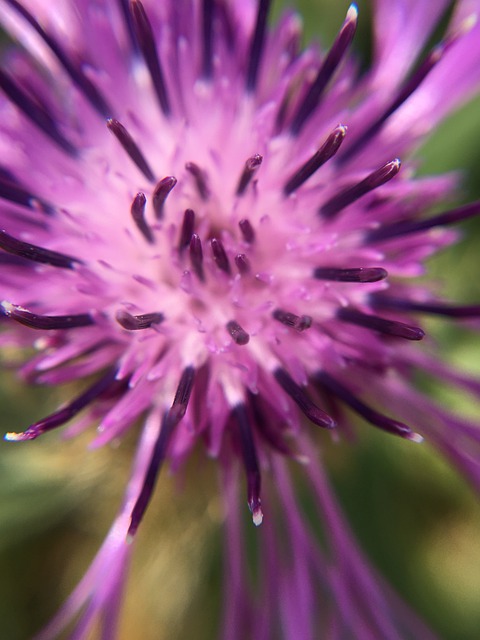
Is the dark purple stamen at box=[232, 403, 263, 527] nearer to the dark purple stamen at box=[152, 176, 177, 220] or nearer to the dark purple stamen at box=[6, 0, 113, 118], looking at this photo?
the dark purple stamen at box=[152, 176, 177, 220]

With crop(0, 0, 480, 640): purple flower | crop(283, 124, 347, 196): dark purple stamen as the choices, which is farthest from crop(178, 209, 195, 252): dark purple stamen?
crop(283, 124, 347, 196): dark purple stamen

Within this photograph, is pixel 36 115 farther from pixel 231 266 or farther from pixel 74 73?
pixel 231 266

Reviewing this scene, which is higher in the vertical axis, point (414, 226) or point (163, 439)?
point (414, 226)

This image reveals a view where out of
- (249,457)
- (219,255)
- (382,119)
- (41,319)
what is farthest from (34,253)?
(382,119)

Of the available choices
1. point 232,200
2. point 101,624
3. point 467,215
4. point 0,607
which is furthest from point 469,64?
point 0,607

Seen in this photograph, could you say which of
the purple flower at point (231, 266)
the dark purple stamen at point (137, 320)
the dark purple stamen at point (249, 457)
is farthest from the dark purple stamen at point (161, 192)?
the dark purple stamen at point (249, 457)

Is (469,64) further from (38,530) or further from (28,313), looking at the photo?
(38,530)
